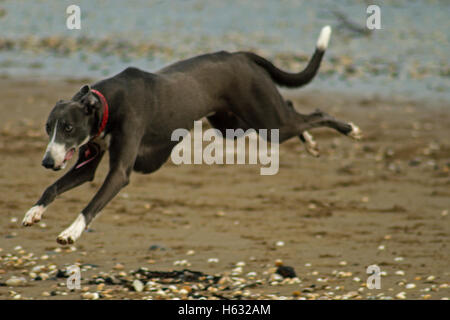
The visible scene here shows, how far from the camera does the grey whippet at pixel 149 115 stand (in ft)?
19.1

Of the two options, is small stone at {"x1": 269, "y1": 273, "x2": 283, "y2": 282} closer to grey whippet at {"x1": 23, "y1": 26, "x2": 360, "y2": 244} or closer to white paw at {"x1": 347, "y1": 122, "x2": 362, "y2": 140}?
grey whippet at {"x1": 23, "y1": 26, "x2": 360, "y2": 244}

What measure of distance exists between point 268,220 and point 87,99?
3.58 metres

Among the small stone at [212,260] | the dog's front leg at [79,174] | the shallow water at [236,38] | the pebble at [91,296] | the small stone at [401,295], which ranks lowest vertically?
the small stone at [401,295]

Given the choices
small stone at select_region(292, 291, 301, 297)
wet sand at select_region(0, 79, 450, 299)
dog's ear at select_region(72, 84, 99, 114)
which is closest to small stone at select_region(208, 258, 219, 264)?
wet sand at select_region(0, 79, 450, 299)

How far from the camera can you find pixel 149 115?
6.38m

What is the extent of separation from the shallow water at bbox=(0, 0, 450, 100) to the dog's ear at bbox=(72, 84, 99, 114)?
33.5 feet

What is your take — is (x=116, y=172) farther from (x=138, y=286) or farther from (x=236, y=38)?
(x=236, y=38)

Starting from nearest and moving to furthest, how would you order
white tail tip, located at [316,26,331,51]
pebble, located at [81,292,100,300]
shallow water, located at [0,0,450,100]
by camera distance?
pebble, located at [81,292,100,300], white tail tip, located at [316,26,331,51], shallow water, located at [0,0,450,100]

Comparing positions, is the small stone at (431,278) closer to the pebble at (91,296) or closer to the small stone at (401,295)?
the small stone at (401,295)

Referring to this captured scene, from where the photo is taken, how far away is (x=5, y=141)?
39.5 ft

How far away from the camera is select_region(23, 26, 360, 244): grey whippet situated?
5816 millimetres

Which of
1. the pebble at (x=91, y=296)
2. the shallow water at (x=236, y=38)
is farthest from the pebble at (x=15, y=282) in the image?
the shallow water at (x=236, y=38)

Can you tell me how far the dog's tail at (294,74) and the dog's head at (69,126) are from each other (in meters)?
1.84
